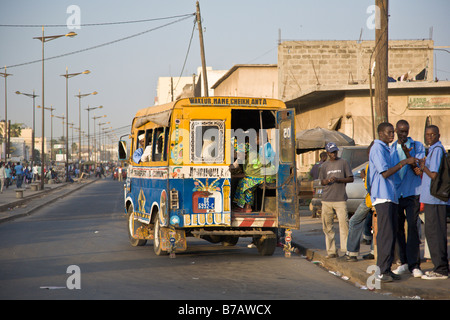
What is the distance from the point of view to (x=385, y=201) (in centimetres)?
884

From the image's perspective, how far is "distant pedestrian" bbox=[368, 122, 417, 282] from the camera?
8828mm

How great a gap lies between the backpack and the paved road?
1.61 metres

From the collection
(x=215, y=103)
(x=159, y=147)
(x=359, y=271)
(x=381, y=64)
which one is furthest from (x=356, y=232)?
(x=159, y=147)

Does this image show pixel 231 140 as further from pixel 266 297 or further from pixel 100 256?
pixel 266 297

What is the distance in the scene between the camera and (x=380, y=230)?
8.92 meters

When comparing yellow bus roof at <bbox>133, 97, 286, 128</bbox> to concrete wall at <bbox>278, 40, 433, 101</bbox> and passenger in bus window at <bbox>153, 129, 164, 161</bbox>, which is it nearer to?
passenger in bus window at <bbox>153, 129, 164, 161</bbox>

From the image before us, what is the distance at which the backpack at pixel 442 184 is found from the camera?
350 inches

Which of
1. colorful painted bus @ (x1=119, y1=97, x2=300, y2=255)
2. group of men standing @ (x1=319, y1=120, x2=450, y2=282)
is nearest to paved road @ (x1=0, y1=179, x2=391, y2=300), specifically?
colorful painted bus @ (x1=119, y1=97, x2=300, y2=255)

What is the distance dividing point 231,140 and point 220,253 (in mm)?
2217

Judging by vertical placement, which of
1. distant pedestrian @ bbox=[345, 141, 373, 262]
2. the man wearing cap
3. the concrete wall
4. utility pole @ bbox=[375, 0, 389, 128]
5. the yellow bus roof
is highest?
the concrete wall

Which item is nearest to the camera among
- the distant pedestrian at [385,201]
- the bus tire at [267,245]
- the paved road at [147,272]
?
the paved road at [147,272]

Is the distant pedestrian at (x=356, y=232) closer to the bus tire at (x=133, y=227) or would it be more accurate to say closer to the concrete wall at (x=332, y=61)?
the bus tire at (x=133, y=227)

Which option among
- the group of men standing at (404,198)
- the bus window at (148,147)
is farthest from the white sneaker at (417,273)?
the bus window at (148,147)

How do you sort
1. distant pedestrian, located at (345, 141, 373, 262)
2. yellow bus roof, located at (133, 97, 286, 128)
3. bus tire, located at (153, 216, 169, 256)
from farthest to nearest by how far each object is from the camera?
bus tire, located at (153, 216, 169, 256) < yellow bus roof, located at (133, 97, 286, 128) < distant pedestrian, located at (345, 141, 373, 262)
